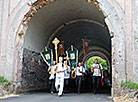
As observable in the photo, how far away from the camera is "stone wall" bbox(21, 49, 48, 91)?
34.2ft

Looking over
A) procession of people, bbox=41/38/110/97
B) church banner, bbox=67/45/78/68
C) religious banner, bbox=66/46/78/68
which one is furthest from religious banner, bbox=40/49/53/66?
church banner, bbox=67/45/78/68

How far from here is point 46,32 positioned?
1309 centimetres

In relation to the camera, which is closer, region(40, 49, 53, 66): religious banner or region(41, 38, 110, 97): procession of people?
region(41, 38, 110, 97): procession of people

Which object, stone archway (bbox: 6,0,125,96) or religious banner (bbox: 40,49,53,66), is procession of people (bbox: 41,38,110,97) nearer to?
religious banner (bbox: 40,49,53,66)

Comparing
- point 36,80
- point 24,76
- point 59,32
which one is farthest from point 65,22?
point 24,76

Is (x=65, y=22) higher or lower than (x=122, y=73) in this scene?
higher

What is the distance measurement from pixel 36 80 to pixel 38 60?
114cm

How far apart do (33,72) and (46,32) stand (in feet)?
8.90

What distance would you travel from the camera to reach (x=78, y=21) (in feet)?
46.1

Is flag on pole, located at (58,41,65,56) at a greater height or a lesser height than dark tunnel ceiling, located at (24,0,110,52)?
lesser

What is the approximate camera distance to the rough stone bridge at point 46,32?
27.0 ft

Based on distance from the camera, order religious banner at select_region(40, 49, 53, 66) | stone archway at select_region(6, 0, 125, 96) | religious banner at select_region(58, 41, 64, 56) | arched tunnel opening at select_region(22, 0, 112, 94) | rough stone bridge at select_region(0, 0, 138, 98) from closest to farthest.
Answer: rough stone bridge at select_region(0, 0, 138, 98)
stone archway at select_region(6, 0, 125, 96)
arched tunnel opening at select_region(22, 0, 112, 94)
religious banner at select_region(40, 49, 53, 66)
religious banner at select_region(58, 41, 64, 56)

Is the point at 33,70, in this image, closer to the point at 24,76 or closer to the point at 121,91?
the point at 24,76

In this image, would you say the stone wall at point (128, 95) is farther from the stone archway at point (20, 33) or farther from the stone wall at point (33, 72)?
the stone wall at point (33, 72)
